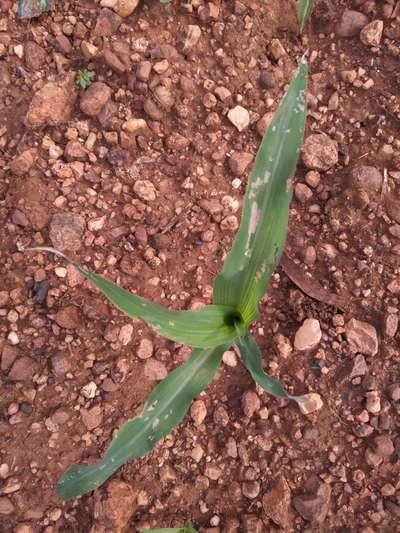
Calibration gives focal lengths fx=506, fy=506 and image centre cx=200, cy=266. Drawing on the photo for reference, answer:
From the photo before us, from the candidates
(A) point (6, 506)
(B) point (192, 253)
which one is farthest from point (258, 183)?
(A) point (6, 506)

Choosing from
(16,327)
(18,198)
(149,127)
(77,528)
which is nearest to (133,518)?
(77,528)

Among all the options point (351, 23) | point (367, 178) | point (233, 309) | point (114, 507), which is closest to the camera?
point (233, 309)

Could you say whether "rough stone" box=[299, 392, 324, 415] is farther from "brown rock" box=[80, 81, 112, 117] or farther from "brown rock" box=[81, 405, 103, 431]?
"brown rock" box=[80, 81, 112, 117]

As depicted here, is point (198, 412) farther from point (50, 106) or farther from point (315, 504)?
point (50, 106)

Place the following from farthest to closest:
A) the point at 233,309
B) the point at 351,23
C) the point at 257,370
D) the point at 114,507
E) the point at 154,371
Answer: the point at 351,23 < the point at 154,371 < the point at 114,507 < the point at 233,309 < the point at 257,370

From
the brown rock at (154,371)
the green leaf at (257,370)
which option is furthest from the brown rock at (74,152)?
the green leaf at (257,370)

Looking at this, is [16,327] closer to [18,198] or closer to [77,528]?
[18,198]

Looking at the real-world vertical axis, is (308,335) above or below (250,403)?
above
